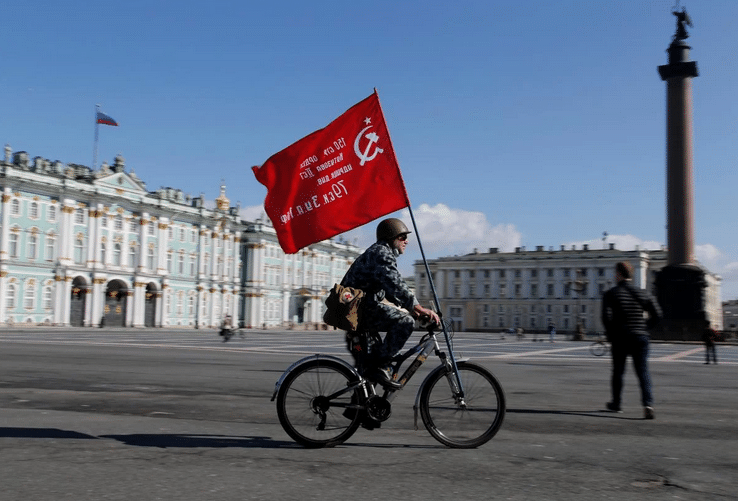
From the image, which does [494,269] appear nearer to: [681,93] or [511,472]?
[681,93]

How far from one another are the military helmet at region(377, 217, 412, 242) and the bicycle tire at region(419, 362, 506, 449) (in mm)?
1042

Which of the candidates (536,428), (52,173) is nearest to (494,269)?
(52,173)

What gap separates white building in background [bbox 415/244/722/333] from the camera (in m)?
123

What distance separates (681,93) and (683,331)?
13.0 m

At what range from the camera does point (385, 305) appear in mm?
5359

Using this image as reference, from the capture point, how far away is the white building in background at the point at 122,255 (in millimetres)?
59906

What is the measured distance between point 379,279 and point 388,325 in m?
0.34

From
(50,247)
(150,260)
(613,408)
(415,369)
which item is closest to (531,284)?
(150,260)

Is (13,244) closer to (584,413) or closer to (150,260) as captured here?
(150,260)

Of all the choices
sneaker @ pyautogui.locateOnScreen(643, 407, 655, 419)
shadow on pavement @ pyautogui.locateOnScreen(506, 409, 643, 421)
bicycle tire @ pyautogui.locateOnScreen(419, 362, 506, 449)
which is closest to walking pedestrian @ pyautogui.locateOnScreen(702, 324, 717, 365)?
shadow on pavement @ pyautogui.locateOnScreen(506, 409, 643, 421)

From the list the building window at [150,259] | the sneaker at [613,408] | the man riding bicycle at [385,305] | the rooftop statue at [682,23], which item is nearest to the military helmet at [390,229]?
the man riding bicycle at [385,305]

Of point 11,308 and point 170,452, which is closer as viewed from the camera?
point 170,452

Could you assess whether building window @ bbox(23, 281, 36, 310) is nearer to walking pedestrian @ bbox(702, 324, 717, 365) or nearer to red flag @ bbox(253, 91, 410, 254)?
walking pedestrian @ bbox(702, 324, 717, 365)

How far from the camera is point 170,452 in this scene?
16.9 ft
